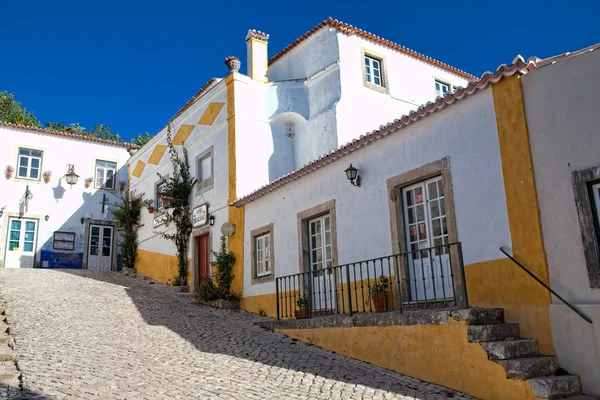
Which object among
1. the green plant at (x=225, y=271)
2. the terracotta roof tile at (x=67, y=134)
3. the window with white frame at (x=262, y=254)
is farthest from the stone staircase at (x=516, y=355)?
Result: the terracotta roof tile at (x=67, y=134)

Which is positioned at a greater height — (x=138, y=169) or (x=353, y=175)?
(x=138, y=169)

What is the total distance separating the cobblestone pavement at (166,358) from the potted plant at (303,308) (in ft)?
2.13

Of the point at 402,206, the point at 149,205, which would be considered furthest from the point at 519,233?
the point at 149,205

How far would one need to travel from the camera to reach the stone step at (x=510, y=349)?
223 inches

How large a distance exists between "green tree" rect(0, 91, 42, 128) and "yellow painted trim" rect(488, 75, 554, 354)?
1108 inches

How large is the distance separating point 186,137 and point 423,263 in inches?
394

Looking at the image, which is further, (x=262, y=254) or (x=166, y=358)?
(x=262, y=254)

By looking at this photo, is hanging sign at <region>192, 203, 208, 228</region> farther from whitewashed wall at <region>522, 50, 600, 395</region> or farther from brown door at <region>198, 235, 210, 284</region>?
whitewashed wall at <region>522, 50, 600, 395</region>

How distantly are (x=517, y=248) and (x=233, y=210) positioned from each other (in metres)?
7.94

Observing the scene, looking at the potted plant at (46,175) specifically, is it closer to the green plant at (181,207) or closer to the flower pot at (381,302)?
the green plant at (181,207)

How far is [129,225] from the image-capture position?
19.0m

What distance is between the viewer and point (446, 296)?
748 cm

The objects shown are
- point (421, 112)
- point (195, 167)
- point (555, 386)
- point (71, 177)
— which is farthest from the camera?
point (71, 177)

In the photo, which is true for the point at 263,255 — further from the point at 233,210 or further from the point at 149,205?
the point at 149,205
